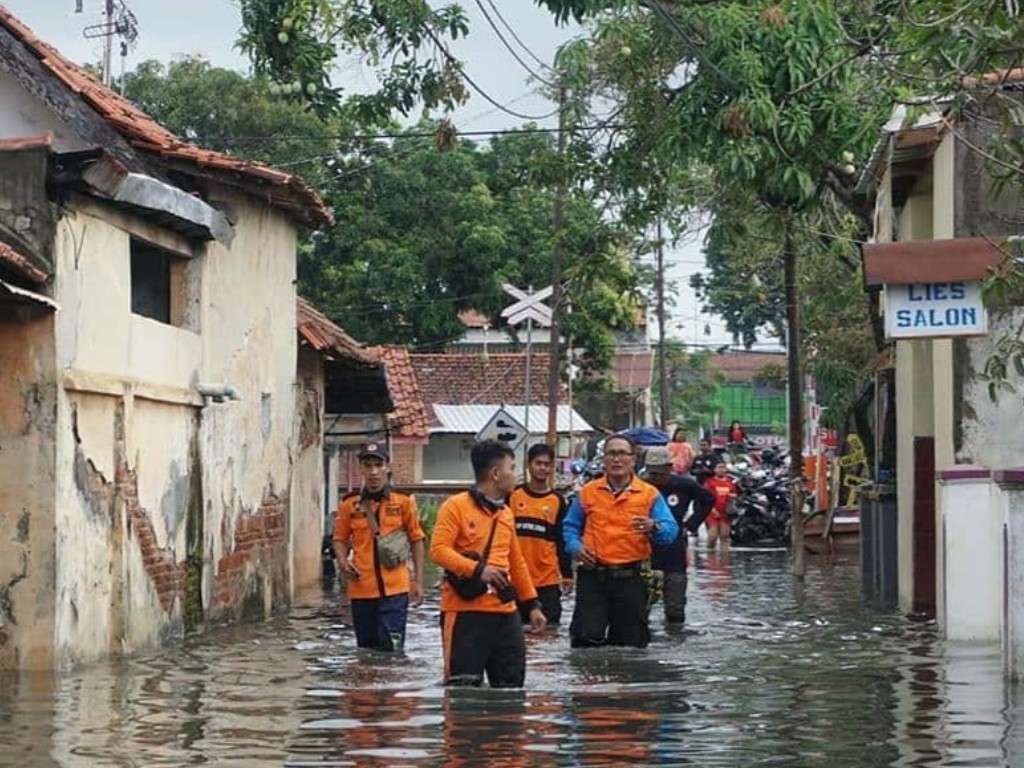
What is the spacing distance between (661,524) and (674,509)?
4.30 metres

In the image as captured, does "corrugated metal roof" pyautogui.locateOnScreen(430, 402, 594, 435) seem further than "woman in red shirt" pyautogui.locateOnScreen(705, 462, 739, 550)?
Yes

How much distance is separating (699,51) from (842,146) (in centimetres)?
201

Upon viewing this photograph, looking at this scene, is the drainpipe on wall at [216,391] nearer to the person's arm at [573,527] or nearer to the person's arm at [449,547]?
the person's arm at [573,527]

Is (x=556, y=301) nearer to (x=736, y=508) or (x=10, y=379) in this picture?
(x=736, y=508)

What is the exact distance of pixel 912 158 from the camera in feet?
66.0

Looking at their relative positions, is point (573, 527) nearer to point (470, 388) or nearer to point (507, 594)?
point (507, 594)

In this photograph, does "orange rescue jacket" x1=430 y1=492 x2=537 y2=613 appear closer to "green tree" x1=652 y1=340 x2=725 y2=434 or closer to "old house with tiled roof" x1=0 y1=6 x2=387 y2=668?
"old house with tiled roof" x1=0 y1=6 x2=387 y2=668

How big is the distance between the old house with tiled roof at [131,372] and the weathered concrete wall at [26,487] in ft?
0.05

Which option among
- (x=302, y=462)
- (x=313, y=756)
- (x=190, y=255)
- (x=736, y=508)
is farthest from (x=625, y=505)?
(x=736, y=508)

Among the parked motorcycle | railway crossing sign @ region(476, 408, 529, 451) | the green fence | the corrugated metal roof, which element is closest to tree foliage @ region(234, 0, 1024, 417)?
railway crossing sign @ region(476, 408, 529, 451)

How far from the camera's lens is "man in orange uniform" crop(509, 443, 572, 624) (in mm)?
17531

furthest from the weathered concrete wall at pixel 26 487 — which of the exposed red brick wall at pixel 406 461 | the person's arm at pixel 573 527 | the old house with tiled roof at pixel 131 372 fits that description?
the exposed red brick wall at pixel 406 461

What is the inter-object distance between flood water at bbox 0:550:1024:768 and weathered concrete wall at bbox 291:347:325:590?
6.71 meters

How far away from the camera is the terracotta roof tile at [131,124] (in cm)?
1791
